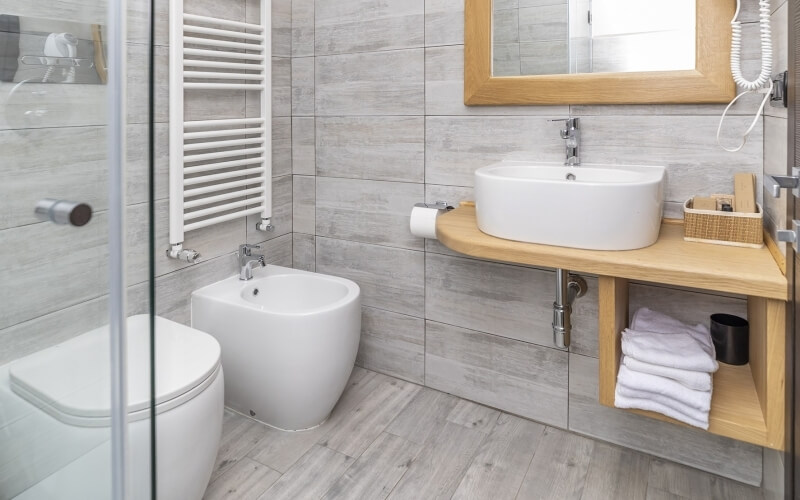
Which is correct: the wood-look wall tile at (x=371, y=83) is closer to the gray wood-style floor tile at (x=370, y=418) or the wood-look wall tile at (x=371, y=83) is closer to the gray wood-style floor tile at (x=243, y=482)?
the gray wood-style floor tile at (x=370, y=418)

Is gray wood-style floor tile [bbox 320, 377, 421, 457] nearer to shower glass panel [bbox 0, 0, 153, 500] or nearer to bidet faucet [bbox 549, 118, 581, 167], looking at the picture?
bidet faucet [bbox 549, 118, 581, 167]

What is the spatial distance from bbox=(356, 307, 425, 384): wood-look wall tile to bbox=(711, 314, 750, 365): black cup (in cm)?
109

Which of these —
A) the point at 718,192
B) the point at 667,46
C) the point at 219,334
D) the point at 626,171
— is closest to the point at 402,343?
the point at 219,334

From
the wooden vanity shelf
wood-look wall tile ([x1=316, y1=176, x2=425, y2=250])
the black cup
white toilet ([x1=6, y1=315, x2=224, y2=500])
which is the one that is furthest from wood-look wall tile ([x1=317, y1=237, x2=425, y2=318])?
white toilet ([x1=6, y1=315, x2=224, y2=500])

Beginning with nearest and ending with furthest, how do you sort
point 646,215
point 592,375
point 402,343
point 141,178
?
point 141,178, point 646,215, point 592,375, point 402,343

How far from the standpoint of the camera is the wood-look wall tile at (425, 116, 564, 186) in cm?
189

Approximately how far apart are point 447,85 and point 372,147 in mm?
418

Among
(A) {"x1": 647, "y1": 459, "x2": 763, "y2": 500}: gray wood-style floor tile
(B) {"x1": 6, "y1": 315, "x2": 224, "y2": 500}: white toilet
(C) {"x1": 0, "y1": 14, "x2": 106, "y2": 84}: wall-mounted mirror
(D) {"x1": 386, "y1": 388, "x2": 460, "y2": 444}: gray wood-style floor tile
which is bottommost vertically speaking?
(A) {"x1": 647, "y1": 459, "x2": 763, "y2": 500}: gray wood-style floor tile

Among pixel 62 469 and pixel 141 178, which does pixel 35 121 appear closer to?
pixel 141 178

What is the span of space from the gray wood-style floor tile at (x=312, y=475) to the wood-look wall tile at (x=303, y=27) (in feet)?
5.47

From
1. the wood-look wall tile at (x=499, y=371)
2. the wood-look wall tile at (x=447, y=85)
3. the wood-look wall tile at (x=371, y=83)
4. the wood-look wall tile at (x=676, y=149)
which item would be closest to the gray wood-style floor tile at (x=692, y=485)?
the wood-look wall tile at (x=499, y=371)

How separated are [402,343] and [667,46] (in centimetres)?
149

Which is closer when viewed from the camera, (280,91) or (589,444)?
(589,444)

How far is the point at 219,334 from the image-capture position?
1963 millimetres
